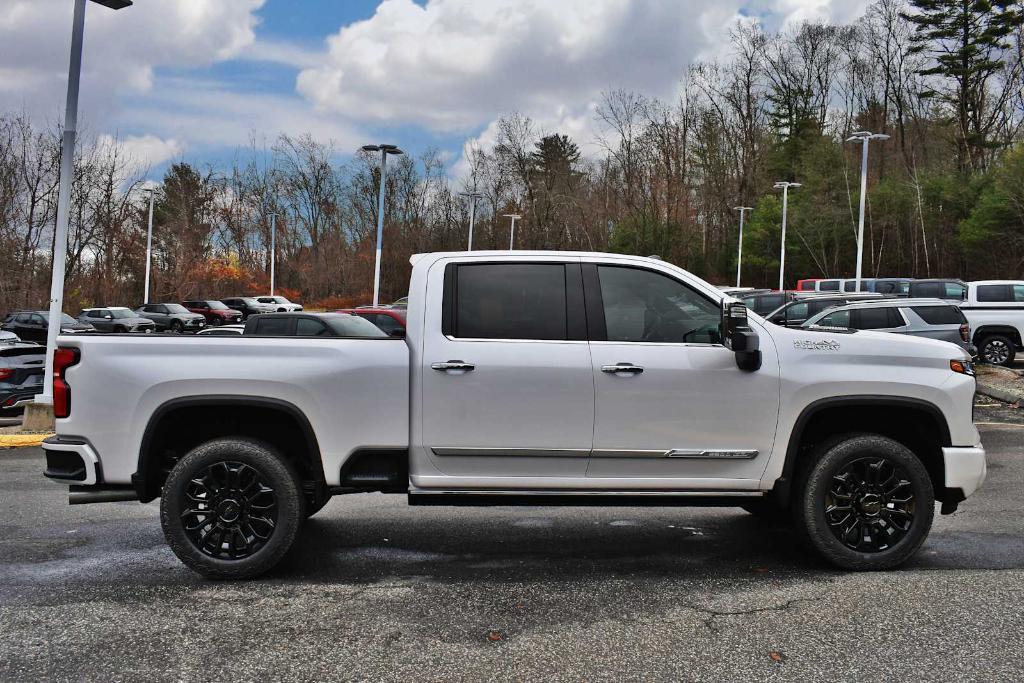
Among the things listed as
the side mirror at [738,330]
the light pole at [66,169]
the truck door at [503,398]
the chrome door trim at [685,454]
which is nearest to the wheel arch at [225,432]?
the truck door at [503,398]

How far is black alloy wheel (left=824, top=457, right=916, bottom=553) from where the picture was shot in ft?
17.1

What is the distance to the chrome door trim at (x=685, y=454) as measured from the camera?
16.8 ft

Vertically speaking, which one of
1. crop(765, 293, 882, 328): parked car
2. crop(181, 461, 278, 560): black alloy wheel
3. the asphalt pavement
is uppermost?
crop(765, 293, 882, 328): parked car

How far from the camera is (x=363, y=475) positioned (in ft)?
16.9

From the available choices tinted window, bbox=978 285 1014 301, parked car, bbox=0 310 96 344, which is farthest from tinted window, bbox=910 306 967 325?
parked car, bbox=0 310 96 344

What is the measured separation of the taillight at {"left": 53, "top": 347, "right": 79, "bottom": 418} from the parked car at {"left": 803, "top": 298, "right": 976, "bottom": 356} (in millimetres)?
13715

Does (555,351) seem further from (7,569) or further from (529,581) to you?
(7,569)

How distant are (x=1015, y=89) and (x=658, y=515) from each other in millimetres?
58162

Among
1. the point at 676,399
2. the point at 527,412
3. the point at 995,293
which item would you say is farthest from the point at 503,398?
the point at 995,293

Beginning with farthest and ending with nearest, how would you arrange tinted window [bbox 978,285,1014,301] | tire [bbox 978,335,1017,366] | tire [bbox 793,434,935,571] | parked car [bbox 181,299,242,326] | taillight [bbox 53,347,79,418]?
1. parked car [bbox 181,299,242,326]
2. tinted window [bbox 978,285,1014,301]
3. tire [bbox 978,335,1017,366]
4. tire [bbox 793,434,935,571]
5. taillight [bbox 53,347,79,418]

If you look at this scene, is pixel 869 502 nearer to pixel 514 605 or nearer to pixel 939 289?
pixel 514 605

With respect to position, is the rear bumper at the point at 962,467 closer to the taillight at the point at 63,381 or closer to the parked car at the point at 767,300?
the taillight at the point at 63,381

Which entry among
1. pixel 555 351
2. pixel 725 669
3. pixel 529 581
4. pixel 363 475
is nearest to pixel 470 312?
pixel 555 351

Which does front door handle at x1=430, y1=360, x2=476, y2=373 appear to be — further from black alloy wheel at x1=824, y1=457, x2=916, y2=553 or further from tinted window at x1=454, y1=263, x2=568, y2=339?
black alloy wheel at x1=824, y1=457, x2=916, y2=553
